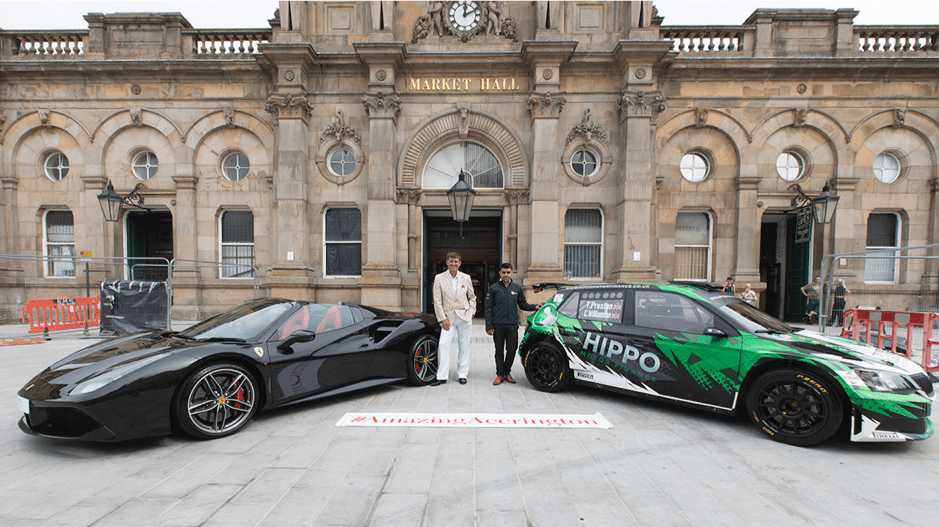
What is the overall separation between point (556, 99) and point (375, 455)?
36.0 feet

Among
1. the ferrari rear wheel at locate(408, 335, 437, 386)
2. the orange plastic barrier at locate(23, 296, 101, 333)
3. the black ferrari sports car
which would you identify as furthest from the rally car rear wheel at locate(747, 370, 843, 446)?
the orange plastic barrier at locate(23, 296, 101, 333)

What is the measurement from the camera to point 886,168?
12148 mm

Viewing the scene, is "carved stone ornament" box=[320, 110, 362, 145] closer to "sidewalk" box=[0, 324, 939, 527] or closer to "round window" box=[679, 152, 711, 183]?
"sidewalk" box=[0, 324, 939, 527]

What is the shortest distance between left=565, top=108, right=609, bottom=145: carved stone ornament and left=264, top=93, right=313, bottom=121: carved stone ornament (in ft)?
26.7

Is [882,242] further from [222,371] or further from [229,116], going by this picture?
[229,116]

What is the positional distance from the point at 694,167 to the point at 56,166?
2108cm

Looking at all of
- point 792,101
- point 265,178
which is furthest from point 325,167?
point 792,101

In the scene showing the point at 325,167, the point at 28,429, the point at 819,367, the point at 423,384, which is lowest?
the point at 423,384

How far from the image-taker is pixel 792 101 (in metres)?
12.0

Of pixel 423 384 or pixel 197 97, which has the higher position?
pixel 197 97

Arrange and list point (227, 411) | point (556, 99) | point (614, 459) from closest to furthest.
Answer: point (614, 459) → point (227, 411) → point (556, 99)

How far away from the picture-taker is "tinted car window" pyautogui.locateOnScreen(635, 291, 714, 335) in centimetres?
428

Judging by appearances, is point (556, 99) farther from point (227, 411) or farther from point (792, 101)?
point (227, 411)

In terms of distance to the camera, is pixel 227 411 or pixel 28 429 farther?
pixel 227 411
